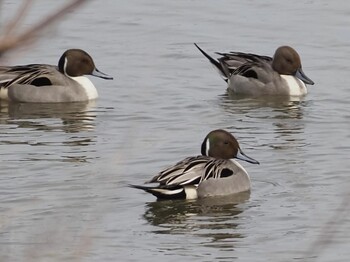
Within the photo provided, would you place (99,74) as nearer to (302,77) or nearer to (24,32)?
(302,77)

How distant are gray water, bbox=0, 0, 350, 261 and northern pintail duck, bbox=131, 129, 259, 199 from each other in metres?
0.12

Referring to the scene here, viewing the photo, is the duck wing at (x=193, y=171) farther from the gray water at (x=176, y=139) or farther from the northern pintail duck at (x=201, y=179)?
the gray water at (x=176, y=139)

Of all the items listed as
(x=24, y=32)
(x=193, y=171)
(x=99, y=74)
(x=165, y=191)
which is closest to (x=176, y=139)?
(x=193, y=171)

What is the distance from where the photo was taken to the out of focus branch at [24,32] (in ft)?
6.70

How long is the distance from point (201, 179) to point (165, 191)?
0.40 metres

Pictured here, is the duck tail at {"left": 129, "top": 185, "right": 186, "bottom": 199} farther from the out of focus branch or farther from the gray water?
the out of focus branch

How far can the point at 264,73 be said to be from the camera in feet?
47.4

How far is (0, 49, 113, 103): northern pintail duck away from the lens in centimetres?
1379

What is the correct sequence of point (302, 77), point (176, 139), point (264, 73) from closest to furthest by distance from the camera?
point (176, 139)
point (302, 77)
point (264, 73)

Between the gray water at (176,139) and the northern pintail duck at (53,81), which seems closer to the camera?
the gray water at (176,139)

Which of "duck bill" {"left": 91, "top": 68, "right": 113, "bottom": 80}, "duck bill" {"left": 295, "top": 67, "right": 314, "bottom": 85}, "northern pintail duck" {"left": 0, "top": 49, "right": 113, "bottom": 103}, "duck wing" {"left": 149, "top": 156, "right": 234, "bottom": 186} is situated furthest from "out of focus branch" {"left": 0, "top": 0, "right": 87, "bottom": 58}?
"duck bill" {"left": 295, "top": 67, "right": 314, "bottom": 85}

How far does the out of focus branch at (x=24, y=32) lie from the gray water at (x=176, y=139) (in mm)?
20

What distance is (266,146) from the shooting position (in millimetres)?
11281

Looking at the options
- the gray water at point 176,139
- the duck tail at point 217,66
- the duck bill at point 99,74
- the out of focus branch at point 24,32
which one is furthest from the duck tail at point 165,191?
the out of focus branch at point 24,32
